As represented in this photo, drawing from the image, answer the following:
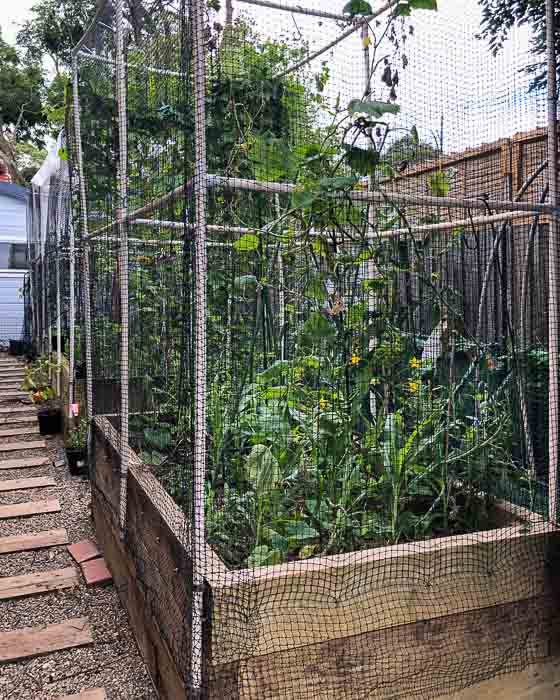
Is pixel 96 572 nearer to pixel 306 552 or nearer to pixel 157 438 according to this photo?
pixel 157 438

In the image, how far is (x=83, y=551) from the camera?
322 centimetres

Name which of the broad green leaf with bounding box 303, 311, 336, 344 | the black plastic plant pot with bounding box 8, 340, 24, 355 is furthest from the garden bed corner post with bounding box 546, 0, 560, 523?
the black plastic plant pot with bounding box 8, 340, 24, 355

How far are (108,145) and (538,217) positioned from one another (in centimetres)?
190

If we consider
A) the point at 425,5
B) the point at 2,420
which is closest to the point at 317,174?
the point at 425,5

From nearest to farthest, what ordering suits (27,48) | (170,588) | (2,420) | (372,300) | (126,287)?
(170,588)
(372,300)
(126,287)
(2,420)
(27,48)

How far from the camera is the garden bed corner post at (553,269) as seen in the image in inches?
74.7

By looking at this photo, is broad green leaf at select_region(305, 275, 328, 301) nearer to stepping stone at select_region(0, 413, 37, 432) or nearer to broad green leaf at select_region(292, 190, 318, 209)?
broad green leaf at select_region(292, 190, 318, 209)

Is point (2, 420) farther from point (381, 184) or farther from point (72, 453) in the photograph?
point (381, 184)

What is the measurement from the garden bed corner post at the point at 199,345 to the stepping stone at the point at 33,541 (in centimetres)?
207

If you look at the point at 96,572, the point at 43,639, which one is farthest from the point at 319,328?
the point at 96,572

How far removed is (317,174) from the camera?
186 centimetres

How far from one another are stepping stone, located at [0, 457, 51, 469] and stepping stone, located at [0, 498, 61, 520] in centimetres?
70

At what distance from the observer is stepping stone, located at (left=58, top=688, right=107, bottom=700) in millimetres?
2109

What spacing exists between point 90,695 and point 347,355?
1.34 metres
